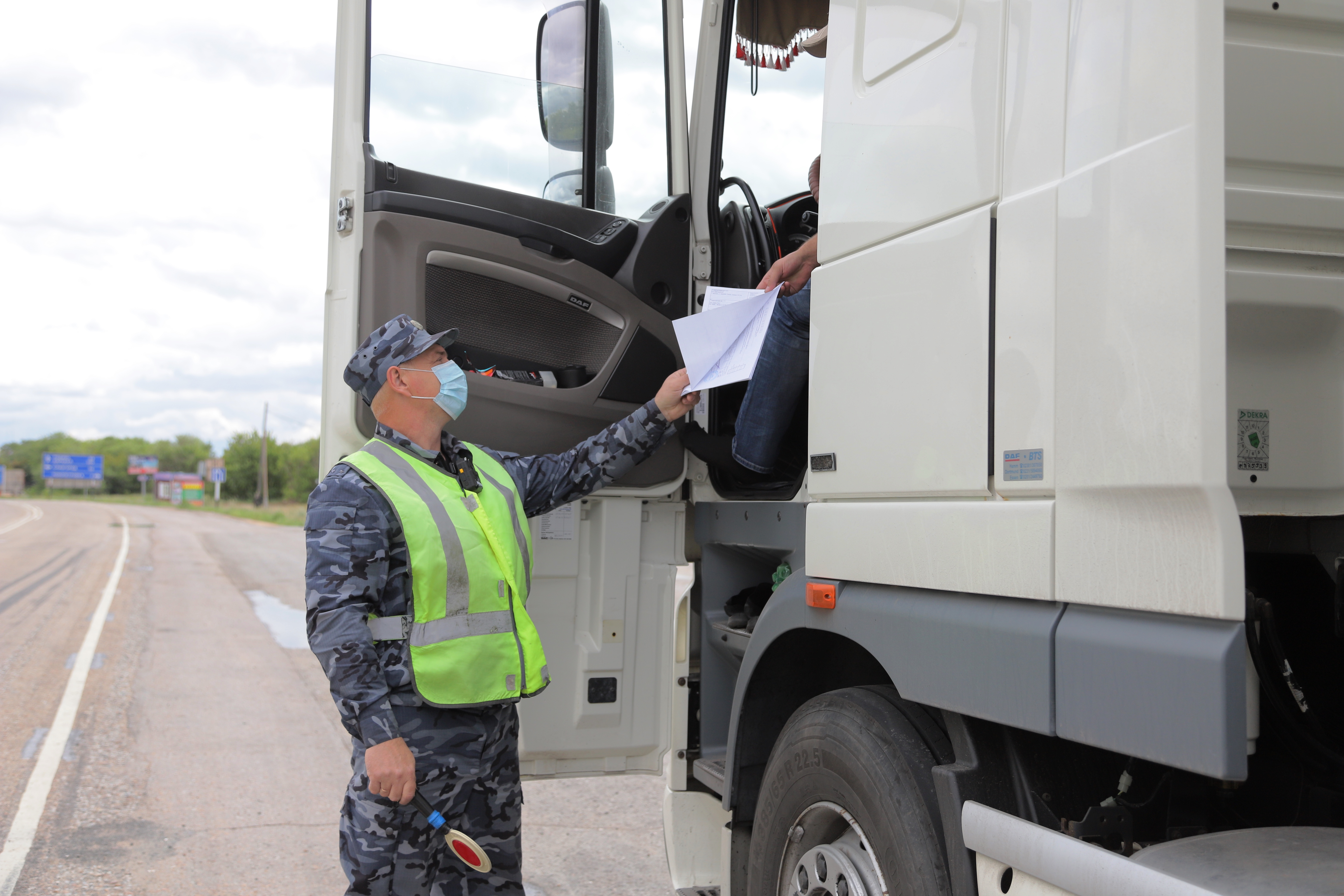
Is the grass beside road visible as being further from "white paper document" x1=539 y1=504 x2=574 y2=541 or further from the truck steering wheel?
the truck steering wheel

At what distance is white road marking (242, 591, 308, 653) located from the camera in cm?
1114

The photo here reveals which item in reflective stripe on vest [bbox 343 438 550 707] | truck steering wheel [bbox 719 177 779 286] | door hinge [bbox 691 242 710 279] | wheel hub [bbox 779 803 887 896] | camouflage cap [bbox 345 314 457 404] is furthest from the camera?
door hinge [bbox 691 242 710 279]

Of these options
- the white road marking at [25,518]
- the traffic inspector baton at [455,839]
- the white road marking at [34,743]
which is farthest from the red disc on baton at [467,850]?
the white road marking at [25,518]

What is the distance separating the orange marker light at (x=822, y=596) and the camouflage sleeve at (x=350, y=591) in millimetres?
1103

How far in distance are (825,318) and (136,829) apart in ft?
14.6

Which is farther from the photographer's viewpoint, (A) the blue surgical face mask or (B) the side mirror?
(B) the side mirror

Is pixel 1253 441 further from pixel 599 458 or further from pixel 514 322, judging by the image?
pixel 514 322

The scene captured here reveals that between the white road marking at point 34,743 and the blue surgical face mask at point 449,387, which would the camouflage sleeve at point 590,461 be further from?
the white road marking at point 34,743

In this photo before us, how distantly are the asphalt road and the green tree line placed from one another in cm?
6010

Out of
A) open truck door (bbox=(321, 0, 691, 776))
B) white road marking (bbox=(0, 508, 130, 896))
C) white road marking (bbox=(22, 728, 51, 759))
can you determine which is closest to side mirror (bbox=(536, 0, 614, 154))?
open truck door (bbox=(321, 0, 691, 776))

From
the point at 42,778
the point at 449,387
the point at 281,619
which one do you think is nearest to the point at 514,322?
the point at 449,387

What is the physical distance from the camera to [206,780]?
5.93 m

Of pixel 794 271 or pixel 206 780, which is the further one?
pixel 206 780

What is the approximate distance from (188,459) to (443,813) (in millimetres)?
138354
